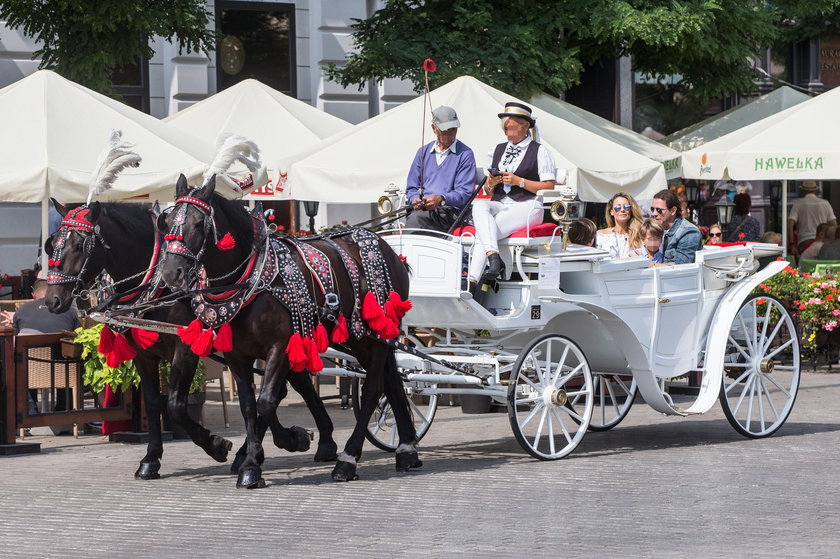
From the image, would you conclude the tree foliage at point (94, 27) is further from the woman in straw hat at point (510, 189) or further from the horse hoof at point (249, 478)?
the horse hoof at point (249, 478)

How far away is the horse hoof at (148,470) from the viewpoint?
30.8ft

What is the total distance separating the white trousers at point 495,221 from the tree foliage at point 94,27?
23.3 feet

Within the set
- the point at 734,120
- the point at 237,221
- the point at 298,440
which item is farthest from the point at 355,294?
the point at 734,120

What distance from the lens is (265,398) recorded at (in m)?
8.86

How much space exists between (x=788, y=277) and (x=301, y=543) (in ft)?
32.1

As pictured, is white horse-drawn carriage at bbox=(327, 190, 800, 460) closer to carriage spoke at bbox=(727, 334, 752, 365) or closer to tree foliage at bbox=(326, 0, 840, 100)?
carriage spoke at bbox=(727, 334, 752, 365)

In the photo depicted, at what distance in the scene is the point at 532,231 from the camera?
10.1 m

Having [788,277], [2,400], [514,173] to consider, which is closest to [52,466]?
[2,400]

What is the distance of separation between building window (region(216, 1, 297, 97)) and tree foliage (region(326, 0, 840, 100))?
313 cm

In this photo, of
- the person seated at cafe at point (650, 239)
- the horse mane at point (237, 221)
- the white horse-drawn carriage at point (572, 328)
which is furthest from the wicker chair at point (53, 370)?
the person seated at cafe at point (650, 239)

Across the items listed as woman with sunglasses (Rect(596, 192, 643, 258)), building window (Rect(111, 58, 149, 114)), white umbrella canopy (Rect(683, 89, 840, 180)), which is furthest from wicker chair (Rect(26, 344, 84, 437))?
building window (Rect(111, 58, 149, 114))

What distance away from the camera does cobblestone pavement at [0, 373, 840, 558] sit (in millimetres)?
7184

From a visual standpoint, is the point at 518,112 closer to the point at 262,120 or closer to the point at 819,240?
the point at 262,120

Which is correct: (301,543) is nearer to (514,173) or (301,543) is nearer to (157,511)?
(157,511)
